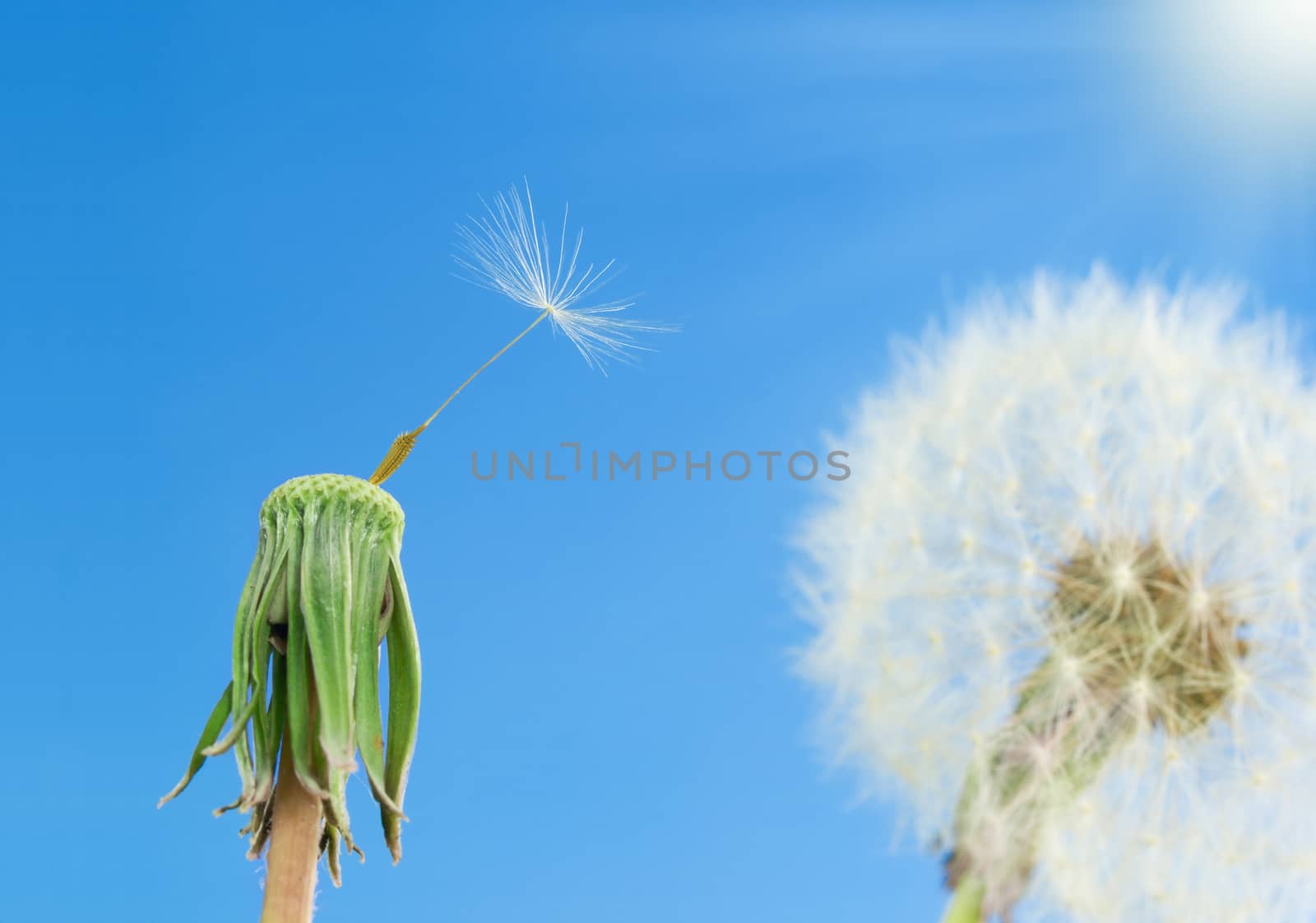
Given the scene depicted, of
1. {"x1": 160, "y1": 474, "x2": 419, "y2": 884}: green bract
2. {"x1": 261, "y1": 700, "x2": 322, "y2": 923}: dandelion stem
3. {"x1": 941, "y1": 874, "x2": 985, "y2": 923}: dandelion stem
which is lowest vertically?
{"x1": 941, "y1": 874, "x2": 985, "y2": 923}: dandelion stem

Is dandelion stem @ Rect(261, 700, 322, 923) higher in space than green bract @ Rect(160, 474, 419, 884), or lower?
lower

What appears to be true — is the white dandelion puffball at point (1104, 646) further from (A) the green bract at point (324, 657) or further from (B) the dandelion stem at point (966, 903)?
(A) the green bract at point (324, 657)

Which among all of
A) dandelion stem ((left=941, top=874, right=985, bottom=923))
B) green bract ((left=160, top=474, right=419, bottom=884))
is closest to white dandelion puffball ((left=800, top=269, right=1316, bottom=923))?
dandelion stem ((left=941, top=874, right=985, bottom=923))

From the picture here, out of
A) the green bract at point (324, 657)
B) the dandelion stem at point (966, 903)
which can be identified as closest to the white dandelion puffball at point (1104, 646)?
the dandelion stem at point (966, 903)

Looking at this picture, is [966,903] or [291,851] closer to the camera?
[966,903]

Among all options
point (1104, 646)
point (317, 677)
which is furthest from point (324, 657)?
point (1104, 646)

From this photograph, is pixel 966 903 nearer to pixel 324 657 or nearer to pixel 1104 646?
pixel 1104 646

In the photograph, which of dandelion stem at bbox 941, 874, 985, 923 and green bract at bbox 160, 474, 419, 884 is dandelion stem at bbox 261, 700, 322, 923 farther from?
dandelion stem at bbox 941, 874, 985, 923
